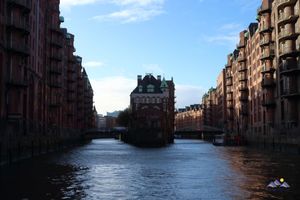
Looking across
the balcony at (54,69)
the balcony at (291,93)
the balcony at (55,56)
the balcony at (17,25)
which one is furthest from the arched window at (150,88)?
the balcony at (17,25)

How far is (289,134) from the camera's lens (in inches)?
2975

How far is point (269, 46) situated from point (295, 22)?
1437 centimetres

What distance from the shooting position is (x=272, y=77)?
311 ft

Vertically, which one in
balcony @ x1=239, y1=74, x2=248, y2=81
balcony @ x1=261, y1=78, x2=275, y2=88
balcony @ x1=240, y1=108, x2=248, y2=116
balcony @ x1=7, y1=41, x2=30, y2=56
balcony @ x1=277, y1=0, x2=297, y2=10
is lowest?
balcony @ x1=240, y1=108, x2=248, y2=116

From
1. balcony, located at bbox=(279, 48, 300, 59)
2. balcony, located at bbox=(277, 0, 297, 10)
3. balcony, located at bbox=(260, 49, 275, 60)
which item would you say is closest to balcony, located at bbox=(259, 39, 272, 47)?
balcony, located at bbox=(260, 49, 275, 60)

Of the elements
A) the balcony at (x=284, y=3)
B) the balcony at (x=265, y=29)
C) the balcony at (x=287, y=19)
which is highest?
the balcony at (x=284, y=3)

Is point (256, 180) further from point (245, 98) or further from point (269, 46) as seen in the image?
point (245, 98)

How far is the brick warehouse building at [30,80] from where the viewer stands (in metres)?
59.8

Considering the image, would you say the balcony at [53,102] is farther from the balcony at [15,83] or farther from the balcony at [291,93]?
the balcony at [291,93]

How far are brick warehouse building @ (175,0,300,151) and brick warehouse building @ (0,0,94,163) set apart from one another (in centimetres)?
4064

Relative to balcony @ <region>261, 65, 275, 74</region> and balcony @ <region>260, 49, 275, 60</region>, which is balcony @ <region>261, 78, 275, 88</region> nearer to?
balcony @ <region>261, 65, 275, 74</region>

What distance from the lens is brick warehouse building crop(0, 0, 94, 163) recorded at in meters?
59.8

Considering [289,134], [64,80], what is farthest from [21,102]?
[64,80]

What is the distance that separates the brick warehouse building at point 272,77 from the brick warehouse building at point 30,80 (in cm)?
4064
